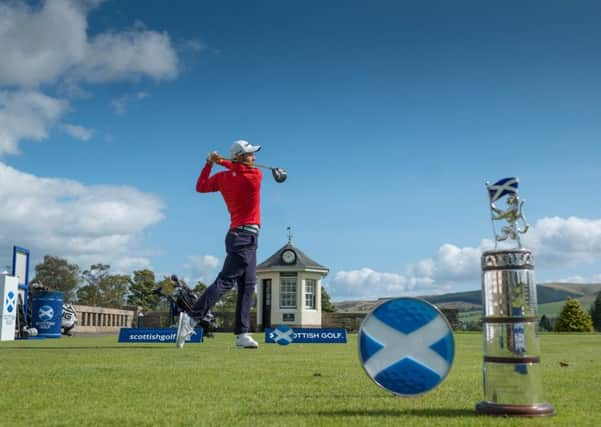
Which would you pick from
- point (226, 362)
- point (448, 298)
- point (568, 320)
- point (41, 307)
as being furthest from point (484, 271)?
point (448, 298)

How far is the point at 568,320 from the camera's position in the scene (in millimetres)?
38750

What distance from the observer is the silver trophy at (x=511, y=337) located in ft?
11.6

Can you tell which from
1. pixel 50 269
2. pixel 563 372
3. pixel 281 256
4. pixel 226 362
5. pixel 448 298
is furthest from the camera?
pixel 448 298

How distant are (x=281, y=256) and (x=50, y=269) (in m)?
37.6

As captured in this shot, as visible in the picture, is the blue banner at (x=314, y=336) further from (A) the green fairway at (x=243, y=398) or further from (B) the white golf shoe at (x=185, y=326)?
(A) the green fairway at (x=243, y=398)

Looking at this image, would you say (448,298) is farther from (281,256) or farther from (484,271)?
(484,271)

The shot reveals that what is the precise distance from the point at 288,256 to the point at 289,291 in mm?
2096

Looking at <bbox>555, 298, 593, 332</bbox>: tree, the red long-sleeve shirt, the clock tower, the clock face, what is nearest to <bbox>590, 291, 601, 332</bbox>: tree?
<bbox>555, 298, 593, 332</bbox>: tree

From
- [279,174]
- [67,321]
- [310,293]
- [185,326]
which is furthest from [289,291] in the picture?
[279,174]

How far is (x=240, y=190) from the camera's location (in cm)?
838

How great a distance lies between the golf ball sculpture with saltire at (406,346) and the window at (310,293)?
33.4 metres

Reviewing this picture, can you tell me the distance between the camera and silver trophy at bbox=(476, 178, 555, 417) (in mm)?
3523

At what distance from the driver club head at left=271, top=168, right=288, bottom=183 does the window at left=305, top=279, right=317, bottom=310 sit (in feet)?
94.9

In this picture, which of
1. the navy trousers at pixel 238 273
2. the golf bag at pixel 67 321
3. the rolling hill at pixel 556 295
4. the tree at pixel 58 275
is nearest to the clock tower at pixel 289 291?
the golf bag at pixel 67 321
